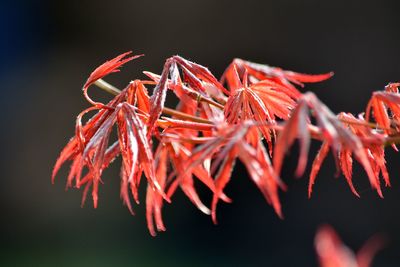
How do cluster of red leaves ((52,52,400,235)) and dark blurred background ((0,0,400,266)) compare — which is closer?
cluster of red leaves ((52,52,400,235))

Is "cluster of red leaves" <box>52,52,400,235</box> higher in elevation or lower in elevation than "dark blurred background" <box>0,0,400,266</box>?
higher

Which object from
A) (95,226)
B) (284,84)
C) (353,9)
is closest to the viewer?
(284,84)

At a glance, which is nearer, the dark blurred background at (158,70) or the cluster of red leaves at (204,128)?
the cluster of red leaves at (204,128)

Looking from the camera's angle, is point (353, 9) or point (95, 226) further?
point (95, 226)

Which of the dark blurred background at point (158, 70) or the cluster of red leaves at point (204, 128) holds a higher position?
the cluster of red leaves at point (204, 128)

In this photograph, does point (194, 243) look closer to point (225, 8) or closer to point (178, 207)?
point (178, 207)

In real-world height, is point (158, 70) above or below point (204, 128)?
below

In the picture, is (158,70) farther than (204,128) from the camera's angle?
Yes

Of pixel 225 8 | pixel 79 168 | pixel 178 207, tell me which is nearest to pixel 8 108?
pixel 178 207
